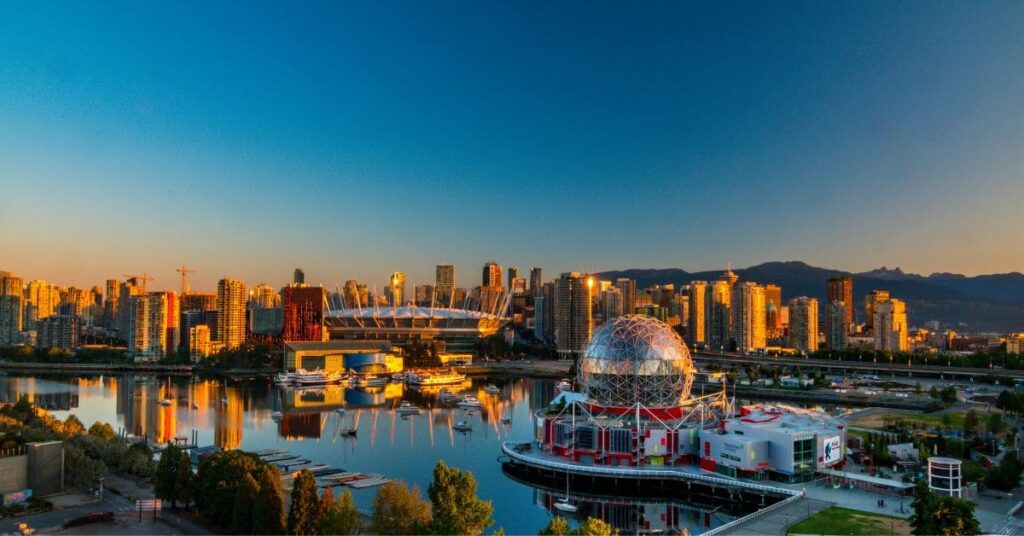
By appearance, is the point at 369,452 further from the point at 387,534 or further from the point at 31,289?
the point at 31,289

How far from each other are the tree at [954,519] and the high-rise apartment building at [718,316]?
72.8m

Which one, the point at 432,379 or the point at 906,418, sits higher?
the point at 906,418

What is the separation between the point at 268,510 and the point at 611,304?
85.1m

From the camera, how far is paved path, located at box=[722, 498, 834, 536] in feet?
50.3

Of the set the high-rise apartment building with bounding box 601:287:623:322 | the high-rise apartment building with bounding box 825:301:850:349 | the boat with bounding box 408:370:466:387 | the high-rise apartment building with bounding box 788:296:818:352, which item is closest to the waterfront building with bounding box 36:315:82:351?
the boat with bounding box 408:370:466:387

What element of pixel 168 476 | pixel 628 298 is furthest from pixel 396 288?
pixel 168 476

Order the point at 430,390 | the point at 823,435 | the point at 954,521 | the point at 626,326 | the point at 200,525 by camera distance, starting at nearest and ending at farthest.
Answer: the point at 954,521 → the point at 200,525 → the point at 823,435 → the point at 626,326 → the point at 430,390

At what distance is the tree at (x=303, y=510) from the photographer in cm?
1366

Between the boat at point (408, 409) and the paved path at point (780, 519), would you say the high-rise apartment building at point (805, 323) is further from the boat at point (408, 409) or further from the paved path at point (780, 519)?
the paved path at point (780, 519)

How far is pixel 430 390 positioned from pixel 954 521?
3846cm

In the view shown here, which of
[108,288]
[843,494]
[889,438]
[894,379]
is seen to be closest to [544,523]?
[843,494]

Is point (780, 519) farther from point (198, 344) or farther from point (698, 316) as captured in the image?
point (698, 316)

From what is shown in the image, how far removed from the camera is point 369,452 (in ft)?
88.3

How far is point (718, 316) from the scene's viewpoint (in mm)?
86125
